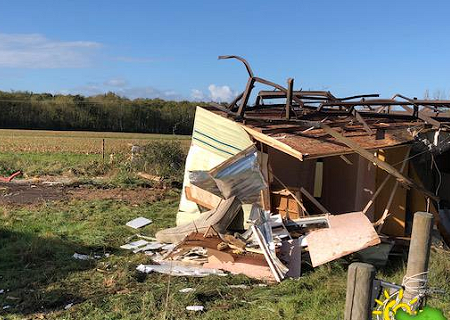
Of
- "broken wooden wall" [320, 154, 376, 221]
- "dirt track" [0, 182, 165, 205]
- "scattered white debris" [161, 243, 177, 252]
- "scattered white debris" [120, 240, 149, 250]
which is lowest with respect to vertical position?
"dirt track" [0, 182, 165, 205]

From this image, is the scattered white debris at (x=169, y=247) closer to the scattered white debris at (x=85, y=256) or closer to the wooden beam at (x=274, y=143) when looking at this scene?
the scattered white debris at (x=85, y=256)

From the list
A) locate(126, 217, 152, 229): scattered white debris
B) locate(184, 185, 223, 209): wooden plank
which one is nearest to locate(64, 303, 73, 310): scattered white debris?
locate(184, 185, 223, 209): wooden plank

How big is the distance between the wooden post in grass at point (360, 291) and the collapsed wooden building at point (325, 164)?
3.95m

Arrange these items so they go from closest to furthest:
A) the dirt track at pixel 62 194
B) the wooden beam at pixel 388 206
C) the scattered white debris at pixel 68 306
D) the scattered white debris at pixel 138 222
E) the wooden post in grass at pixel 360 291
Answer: the wooden post in grass at pixel 360 291 < the scattered white debris at pixel 68 306 < the wooden beam at pixel 388 206 < the scattered white debris at pixel 138 222 < the dirt track at pixel 62 194

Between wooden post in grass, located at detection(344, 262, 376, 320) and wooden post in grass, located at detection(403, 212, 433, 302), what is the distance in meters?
0.44

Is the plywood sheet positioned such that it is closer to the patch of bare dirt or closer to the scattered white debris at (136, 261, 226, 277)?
the scattered white debris at (136, 261, 226, 277)

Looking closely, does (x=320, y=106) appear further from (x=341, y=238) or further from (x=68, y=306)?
(x=68, y=306)

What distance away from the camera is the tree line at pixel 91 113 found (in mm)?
65812

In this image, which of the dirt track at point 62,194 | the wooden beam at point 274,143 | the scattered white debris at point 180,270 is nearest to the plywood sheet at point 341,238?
the wooden beam at point 274,143

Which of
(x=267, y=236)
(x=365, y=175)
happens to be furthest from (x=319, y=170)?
(x=267, y=236)

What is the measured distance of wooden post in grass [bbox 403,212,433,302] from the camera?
2.56 m

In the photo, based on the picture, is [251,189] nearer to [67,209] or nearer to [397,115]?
[397,115]

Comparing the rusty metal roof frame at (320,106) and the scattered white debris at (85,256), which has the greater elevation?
the rusty metal roof frame at (320,106)

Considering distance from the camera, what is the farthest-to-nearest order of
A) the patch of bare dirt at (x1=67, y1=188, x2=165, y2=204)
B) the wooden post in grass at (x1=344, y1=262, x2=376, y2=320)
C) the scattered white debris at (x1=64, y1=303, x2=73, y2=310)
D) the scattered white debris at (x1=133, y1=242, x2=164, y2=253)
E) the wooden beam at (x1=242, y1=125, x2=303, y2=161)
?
the patch of bare dirt at (x1=67, y1=188, x2=165, y2=204), the scattered white debris at (x1=133, y1=242, x2=164, y2=253), the wooden beam at (x1=242, y1=125, x2=303, y2=161), the scattered white debris at (x1=64, y1=303, x2=73, y2=310), the wooden post in grass at (x1=344, y1=262, x2=376, y2=320)
